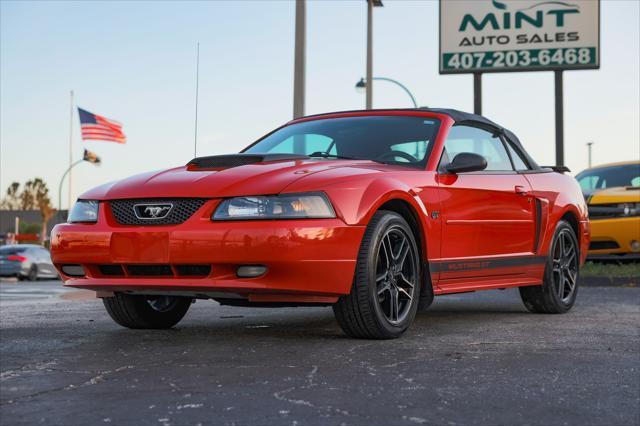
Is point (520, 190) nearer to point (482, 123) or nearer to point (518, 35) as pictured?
point (482, 123)

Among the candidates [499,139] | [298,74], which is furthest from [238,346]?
[298,74]

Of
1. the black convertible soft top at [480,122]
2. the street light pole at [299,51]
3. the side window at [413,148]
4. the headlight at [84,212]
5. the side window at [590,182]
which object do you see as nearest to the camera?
the headlight at [84,212]

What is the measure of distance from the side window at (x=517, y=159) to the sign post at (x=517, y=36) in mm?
11363

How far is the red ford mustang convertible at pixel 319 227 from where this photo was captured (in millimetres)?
5059

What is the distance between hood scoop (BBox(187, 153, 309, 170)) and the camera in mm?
5681

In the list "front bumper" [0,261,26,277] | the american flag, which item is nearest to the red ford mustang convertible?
"front bumper" [0,261,26,277]

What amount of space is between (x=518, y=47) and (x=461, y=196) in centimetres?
1376

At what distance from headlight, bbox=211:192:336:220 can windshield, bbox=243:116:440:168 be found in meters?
1.17

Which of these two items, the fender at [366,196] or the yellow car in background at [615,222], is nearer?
the fender at [366,196]

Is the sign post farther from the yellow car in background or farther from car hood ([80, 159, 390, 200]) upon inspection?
car hood ([80, 159, 390, 200])

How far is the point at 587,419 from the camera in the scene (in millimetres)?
3340

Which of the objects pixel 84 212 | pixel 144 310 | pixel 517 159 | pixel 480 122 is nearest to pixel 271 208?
pixel 84 212

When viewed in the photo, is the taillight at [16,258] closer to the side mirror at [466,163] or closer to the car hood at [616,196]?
the car hood at [616,196]

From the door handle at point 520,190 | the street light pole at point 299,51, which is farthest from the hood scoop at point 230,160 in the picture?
the street light pole at point 299,51
